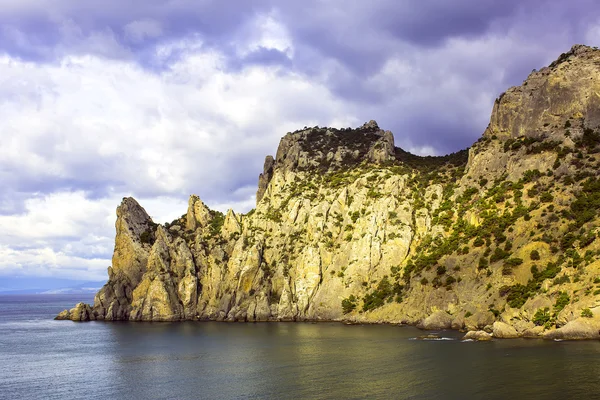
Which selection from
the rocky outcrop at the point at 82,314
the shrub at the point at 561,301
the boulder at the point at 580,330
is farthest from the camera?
the rocky outcrop at the point at 82,314

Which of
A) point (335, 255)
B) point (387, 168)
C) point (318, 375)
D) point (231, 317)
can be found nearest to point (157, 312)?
point (231, 317)

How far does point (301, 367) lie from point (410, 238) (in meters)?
70.1

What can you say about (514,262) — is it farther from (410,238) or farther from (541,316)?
(410,238)

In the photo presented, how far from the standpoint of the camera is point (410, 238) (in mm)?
129875

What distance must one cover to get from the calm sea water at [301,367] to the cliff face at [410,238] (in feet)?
41.7

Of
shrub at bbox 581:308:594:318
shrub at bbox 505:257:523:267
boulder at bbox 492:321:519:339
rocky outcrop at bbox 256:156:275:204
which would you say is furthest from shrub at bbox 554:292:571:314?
rocky outcrop at bbox 256:156:275:204

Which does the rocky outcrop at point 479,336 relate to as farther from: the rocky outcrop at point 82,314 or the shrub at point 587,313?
the rocky outcrop at point 82,314

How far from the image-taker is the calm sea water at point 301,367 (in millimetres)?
52812

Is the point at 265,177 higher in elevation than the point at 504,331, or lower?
higher

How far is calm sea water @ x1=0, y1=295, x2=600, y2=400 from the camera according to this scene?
2079 inches

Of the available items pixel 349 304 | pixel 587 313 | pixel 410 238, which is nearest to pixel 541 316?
pixel 587 313

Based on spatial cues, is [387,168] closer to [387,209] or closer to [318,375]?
[387,209]

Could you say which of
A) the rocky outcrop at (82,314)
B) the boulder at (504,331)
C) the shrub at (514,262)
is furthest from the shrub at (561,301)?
the rocky outcrop at (82,314)

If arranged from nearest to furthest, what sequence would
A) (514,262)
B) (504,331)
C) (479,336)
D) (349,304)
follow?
1. (479,336)
2. (504,331)
3. (514,262)
4. (349,304)
